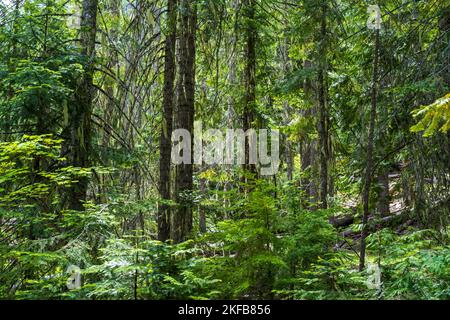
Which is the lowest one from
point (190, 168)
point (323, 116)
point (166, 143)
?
point (190, 168)

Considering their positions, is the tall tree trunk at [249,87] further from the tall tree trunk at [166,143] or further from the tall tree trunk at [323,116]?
the tall tree trunk at [166,143]

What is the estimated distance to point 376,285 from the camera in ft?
11.4

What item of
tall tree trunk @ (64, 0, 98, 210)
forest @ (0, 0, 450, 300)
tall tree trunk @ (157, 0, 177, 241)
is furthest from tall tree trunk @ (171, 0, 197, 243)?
tall tree trunk @ (64, 0, 98, 210)

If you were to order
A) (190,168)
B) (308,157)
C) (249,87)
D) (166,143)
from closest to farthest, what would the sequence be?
(166,143)
(190,168)
(249,87)
(308,157)

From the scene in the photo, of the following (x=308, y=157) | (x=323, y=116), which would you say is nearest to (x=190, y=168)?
(x=323, y=116)

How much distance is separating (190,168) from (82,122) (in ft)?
7.70

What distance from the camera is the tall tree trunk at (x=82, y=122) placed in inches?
219

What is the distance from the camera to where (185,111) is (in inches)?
284

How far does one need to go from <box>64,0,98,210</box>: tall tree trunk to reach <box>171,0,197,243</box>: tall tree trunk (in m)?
1.64

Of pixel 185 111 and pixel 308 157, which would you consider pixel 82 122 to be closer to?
pixel 185 111

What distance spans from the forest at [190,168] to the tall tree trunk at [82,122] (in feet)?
0.07

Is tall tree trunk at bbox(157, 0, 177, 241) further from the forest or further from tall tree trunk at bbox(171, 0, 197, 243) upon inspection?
tall tree trunk at bbox(171, 0, 197, 243)

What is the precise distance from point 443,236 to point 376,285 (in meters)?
3.85
